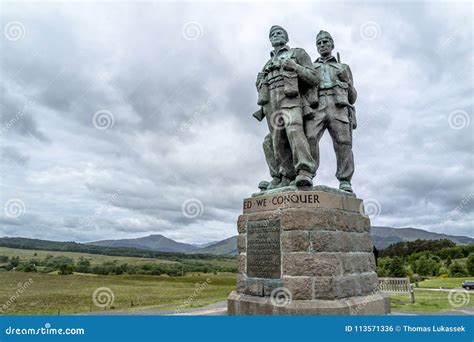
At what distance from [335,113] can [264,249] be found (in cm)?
322

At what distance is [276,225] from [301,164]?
128cm

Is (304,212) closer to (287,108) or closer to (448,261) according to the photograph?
(287,108)

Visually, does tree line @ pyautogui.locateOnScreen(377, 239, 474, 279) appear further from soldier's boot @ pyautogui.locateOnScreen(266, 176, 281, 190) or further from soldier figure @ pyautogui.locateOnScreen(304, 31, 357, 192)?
soldier's boot @ pyautogui.locateOnScreen(266, 176, 281, 190)

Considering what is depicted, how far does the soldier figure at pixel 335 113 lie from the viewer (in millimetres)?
7735

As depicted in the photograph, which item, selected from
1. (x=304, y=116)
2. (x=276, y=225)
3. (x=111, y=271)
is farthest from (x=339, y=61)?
(x=111, y=271)

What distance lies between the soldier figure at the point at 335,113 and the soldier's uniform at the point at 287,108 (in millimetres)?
372

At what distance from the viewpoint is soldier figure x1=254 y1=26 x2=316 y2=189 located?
7293mm

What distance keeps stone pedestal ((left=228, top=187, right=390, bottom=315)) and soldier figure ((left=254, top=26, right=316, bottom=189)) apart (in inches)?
24.8

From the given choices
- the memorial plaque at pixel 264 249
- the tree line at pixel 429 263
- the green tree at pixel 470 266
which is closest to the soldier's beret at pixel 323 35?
the memorial plaque at pixel 264 249

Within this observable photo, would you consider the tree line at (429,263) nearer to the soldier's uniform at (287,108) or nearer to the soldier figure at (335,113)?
the soldier figure at (335,113)

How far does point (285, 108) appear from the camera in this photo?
7449 millimetres

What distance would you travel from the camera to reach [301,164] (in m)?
7.15

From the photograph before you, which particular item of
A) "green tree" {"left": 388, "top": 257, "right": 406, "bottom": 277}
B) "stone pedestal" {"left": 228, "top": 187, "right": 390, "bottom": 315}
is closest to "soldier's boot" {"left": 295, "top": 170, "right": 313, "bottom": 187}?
"stone pedestal" {"left": 228, "top": 187, "right": 390, "bottom": 315}

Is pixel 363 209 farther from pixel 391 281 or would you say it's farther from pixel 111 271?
Result: pixel 111 271
